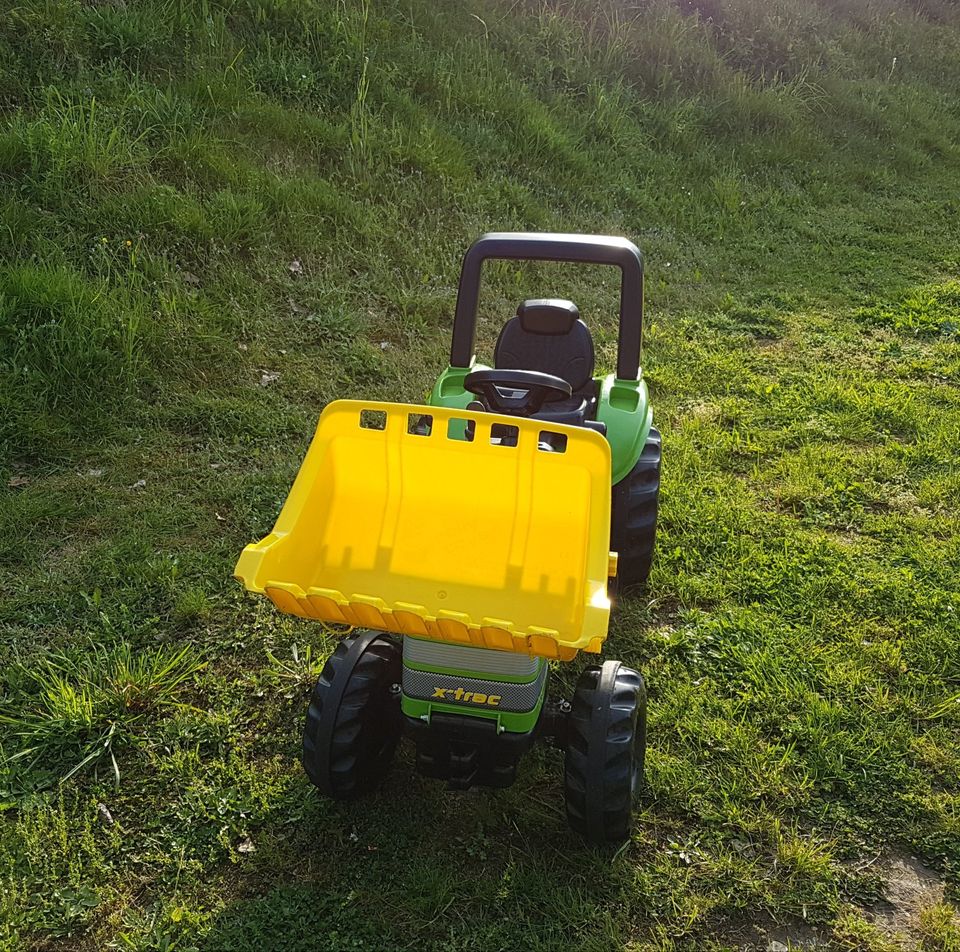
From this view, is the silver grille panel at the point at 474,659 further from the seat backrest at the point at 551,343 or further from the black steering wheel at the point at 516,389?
the seat backrest at the point at 551,343

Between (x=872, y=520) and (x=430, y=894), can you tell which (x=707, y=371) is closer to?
(x=872, y=520)

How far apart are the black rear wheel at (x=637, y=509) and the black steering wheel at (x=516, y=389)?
0.52 m

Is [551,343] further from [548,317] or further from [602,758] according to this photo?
[602,758]

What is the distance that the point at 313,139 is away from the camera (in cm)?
626

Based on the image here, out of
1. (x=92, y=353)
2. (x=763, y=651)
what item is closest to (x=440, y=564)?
(x=763, y=651)

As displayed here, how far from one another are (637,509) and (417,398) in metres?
1.92

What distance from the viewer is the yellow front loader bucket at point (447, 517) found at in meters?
2.19

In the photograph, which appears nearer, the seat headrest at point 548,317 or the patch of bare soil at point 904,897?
the patch of bare soil at point 904,897

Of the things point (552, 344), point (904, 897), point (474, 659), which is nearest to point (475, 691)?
point (474, 659)

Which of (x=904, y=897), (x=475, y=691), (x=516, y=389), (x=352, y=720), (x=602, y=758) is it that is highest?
(x=516, y=389)

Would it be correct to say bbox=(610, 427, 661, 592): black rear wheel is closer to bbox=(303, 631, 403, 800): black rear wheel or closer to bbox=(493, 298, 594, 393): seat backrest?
bbox=(493, 298, 594, 393): seat backrest

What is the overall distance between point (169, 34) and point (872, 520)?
555 cm

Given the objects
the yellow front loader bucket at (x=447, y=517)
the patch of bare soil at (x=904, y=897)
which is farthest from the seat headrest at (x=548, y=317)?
the patch of bare soil at (x=904, y=897)

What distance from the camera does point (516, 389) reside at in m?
2.79
